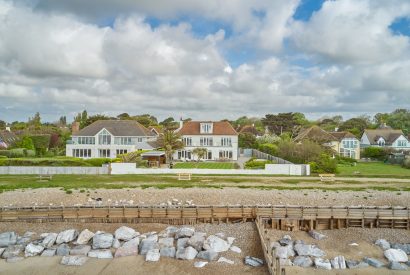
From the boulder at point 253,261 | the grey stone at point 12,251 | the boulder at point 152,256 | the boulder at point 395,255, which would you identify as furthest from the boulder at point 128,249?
the boulder at point 395,255

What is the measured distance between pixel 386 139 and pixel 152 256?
198ft

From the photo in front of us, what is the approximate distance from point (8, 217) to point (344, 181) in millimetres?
26726

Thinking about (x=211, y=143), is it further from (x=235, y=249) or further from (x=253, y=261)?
(x=253, y=261)

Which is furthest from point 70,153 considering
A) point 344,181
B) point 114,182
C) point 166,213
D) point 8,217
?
point 344,181

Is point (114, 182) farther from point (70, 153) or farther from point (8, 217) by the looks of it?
point (70, 153)

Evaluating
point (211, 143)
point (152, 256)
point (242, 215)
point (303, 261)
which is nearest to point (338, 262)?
point (303, 261)

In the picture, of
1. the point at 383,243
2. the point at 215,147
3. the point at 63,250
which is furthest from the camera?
the point at 215,147

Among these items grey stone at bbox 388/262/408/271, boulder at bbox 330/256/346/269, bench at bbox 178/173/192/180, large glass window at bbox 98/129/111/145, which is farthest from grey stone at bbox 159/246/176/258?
large glass window at bbox 98/129/111/145

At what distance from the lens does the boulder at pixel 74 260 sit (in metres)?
18.1

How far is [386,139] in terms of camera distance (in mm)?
66938

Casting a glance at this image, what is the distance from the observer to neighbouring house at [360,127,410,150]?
2562 inches

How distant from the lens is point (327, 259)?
18484mm

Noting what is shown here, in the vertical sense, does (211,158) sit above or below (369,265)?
above

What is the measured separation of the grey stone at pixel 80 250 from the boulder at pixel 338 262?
12.5m
